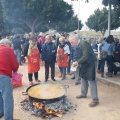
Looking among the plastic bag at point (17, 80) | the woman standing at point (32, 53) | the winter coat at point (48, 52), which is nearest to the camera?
the plastic bag at point (17, 80)

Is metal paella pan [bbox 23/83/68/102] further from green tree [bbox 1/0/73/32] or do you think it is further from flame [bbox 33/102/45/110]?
green tree [bbox 1/0/73/32]

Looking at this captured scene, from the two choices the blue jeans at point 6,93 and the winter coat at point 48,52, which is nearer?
the blue jeans at point 6,93

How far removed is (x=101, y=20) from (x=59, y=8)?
14.1 metres

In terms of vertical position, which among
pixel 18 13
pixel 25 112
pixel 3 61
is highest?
pixel 18 13

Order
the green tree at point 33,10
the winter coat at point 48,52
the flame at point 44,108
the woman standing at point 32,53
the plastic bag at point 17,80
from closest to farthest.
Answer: the flame at point 44,108
the plastic bag at point 17,80
the woman standing at point 32,53
the winter coat at point 48,52
the green tree at point 33,10

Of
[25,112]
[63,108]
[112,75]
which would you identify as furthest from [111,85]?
[25,112]

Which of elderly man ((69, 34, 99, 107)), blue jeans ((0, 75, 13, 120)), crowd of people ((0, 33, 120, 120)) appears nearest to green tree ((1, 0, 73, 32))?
crowd of people ((0, 33, 120, 120))

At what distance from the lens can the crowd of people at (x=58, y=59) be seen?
4641 millimetres

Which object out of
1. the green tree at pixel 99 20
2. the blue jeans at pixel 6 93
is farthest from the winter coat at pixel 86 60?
the green tree at pixel 99 20

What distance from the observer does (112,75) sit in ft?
32.7

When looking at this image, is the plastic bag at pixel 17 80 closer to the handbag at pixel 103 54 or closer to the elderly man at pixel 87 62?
the elderly man at pixel 87 62

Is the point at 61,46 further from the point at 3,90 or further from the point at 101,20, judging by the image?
the point at 101,20

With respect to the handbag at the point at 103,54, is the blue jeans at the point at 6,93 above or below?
below

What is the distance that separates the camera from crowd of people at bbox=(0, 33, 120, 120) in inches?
183
